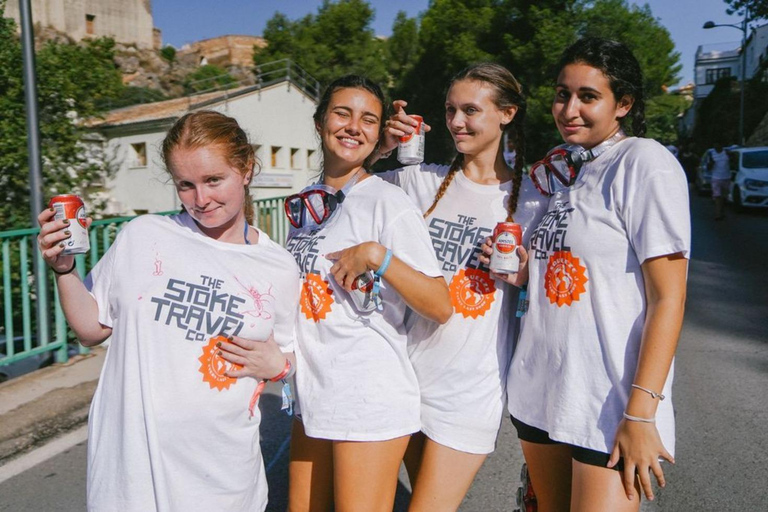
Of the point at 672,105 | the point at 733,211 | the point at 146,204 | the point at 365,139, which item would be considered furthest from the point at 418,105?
the point at 365,139

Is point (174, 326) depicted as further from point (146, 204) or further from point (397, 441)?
point (146, 204)

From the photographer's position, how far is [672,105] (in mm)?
34250

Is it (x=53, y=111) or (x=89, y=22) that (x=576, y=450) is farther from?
(x=89, y=22)

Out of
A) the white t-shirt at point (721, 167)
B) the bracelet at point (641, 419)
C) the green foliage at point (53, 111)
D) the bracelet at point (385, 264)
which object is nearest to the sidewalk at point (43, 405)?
the bracelet at point (385, 264)

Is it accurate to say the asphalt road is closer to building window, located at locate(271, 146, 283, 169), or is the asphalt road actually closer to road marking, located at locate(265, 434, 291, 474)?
road marking, located at locate(265, 434, 291, 474)

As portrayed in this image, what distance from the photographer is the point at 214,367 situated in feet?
5.95

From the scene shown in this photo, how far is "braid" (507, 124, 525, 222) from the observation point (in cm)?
232

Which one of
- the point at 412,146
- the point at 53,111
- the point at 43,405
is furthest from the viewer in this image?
the point at 53,111

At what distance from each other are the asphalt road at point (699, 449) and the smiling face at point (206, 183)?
79.3 inches

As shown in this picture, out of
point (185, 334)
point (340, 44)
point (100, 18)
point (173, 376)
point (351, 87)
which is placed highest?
point (100, 18)

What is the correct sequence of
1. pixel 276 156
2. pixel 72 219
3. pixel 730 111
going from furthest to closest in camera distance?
pixel 730 111 < pixel 276 156 < pixel 72 219

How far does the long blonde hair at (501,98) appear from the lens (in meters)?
2.37

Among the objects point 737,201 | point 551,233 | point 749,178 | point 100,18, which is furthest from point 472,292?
point 100,18

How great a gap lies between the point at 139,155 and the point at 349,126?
2445 cm
